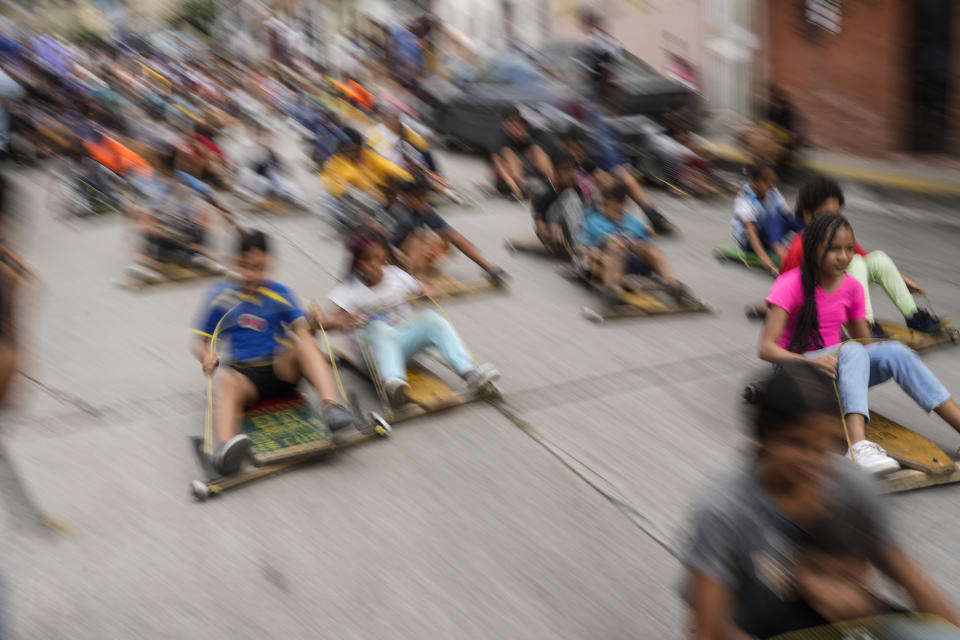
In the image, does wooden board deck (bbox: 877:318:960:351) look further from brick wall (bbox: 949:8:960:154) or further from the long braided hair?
brick wall (bbox: 949:8:960:154)

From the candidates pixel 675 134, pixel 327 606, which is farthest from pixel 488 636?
pixel 675 134

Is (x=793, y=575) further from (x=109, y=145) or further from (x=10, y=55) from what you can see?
(x=10, y=55)

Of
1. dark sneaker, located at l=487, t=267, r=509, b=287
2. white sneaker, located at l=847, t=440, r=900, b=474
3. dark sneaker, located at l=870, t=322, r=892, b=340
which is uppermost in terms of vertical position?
white sneaker, located at l=847, t=440, r=900, b=474

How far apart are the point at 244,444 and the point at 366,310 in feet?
4.82

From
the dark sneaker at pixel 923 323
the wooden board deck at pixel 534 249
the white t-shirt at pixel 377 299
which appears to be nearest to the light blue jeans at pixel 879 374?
the dark sneaker at pixel 923 323

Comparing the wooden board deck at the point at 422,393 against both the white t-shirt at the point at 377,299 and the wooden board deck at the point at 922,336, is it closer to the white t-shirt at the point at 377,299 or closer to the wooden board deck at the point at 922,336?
the white t-shirt at the point at 377,299

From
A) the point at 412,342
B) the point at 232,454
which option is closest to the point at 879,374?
the point at 412,342

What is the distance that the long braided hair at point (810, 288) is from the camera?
529 cm

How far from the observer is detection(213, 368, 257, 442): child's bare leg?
5.34 m

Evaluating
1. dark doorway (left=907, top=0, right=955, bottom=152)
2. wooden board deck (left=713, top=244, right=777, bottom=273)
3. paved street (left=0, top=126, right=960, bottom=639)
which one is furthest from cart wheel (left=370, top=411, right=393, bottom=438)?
dark doorway (left=907, top=0, right=955, bottom=152)

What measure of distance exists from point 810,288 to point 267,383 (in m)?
2.97

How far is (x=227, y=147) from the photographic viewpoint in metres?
16.2

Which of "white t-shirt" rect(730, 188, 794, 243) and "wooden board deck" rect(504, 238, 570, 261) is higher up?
"white t-shirt" rect(730, 188, 794, 243)

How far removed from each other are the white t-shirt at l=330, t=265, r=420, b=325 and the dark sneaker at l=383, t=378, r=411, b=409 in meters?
0.51
